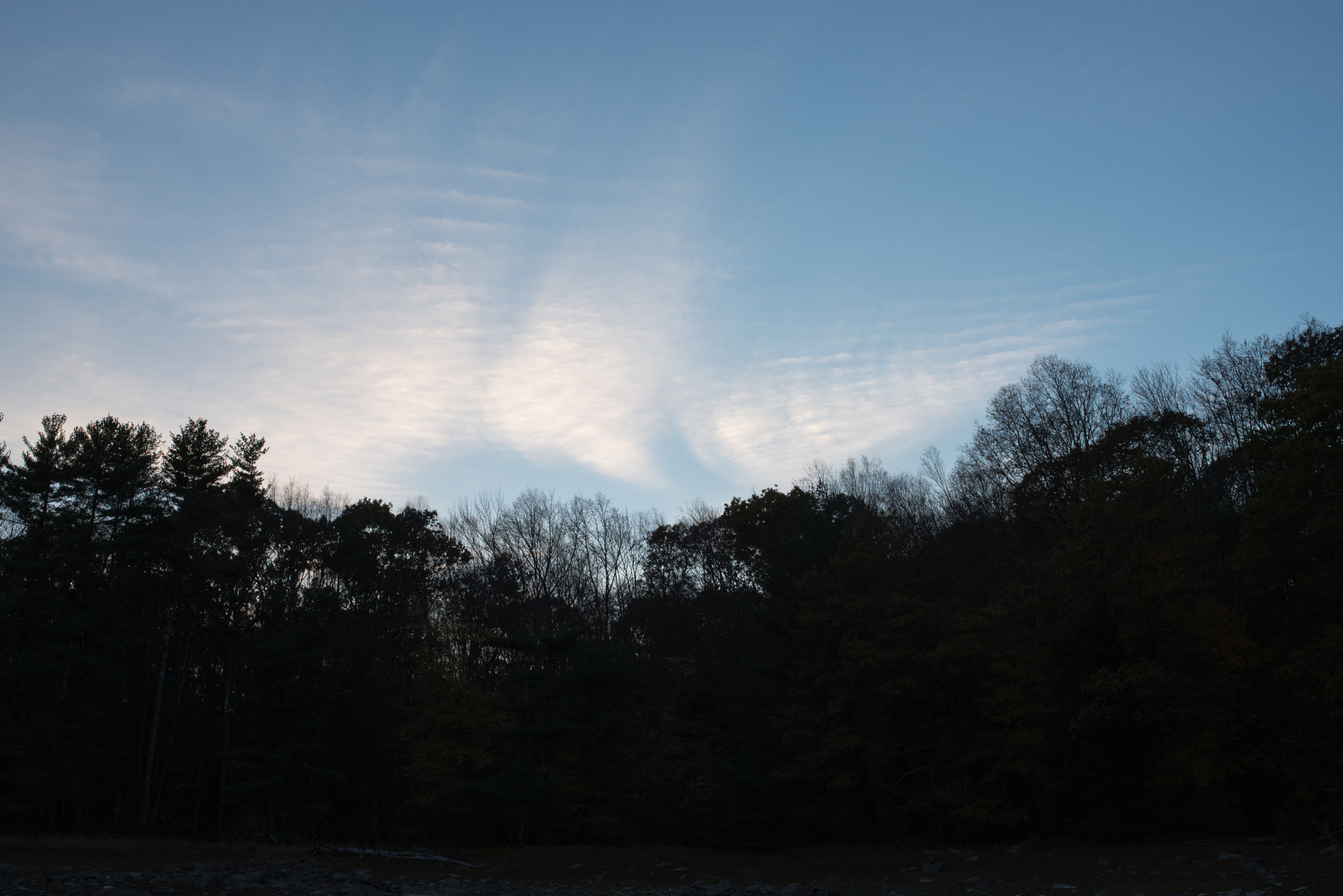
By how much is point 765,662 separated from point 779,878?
34.2 feet

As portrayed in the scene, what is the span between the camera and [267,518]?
3972cm

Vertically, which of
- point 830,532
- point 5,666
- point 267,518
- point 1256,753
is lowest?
point 1256,753

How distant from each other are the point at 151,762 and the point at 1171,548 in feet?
135

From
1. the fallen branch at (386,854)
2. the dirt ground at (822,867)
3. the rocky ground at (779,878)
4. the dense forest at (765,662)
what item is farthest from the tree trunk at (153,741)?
the rocky ground at (779,878)

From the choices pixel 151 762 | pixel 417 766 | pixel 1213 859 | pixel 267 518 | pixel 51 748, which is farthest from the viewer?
pixel 267 518

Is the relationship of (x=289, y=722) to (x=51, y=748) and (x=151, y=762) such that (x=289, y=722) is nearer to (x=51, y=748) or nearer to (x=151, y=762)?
(x=151, y=762)

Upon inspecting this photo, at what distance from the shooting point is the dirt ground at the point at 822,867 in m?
17.6

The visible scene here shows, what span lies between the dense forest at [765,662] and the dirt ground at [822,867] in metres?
1.77

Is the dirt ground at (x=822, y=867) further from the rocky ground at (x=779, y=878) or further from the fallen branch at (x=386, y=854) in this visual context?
the fallen branch at (x=386, y=854)

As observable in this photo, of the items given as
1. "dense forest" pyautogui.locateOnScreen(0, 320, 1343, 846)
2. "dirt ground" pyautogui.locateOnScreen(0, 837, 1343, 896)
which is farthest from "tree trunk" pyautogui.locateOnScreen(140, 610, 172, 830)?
"dirt ground" pyautogui.locateOnScreen(0, 837, 1343, 896)

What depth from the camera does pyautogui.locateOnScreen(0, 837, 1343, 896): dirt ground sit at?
693 inches

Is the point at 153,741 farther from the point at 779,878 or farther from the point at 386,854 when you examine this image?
the point at 779,878

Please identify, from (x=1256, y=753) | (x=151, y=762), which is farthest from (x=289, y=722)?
(x=1256, y=753)

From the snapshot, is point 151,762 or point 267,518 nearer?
point 151,762
